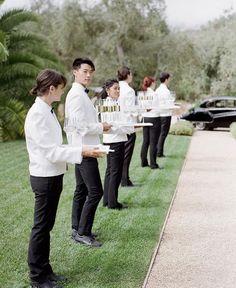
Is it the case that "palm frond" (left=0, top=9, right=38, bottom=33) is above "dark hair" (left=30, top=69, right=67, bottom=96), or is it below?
above

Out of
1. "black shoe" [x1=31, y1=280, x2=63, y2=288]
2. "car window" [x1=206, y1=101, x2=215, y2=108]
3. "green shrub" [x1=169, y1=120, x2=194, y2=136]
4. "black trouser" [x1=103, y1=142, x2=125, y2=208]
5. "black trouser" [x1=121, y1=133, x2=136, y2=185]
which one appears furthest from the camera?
"car window" [x1=206, y1=101, x2=215, y2=108]

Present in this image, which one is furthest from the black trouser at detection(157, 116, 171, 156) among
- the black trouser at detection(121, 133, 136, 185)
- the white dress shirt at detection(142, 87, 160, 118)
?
the black trouser at detection(121, 133, 136, 185)

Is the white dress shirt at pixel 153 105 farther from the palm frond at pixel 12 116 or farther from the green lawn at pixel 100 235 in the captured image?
the palm frond at pixel 12 116

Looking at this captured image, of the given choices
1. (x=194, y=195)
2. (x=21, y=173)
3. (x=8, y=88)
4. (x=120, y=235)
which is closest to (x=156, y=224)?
(x=120, y=235)

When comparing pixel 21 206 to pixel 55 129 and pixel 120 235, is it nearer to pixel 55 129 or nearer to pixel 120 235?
pixel 120 235

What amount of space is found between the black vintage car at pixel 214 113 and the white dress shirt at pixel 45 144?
18.3 metres

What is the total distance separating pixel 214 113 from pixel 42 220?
18519 mm

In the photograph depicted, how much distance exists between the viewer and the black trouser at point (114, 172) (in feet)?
22.5

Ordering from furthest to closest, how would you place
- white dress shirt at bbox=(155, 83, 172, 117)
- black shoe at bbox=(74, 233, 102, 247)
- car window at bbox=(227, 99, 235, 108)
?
car window at bbox=(227, 99, 235, 108) → white dress shirt at bbox=(155, 83, 172, 117) → black shoe at bbox=(74, 233, 102, 247)

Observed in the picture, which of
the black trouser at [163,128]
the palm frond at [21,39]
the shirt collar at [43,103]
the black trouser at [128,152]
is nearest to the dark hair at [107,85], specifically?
the black trouser at [128,152]

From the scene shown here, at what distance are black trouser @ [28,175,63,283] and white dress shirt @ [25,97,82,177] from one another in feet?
0.28

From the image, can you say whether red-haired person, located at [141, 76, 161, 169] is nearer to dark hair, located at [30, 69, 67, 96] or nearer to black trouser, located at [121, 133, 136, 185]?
black trouser, located at [121, 133, 136, 185]

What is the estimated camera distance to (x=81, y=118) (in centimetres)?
521

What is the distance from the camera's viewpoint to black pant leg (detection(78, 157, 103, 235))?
5.30 meters
